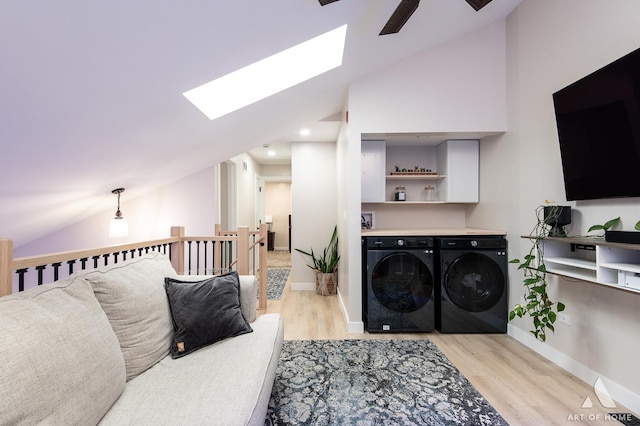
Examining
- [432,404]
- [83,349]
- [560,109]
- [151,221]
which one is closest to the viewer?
[83,349]

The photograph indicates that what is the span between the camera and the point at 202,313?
1515 millimetres

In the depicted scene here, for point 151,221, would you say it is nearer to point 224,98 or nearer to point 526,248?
point 224,98

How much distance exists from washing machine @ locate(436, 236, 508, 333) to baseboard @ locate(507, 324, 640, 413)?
20 cm

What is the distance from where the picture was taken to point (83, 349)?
36.9 inches

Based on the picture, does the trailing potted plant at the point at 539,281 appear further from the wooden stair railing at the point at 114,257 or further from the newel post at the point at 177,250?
the newel post at the point at 177,250

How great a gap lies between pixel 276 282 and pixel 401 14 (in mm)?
4077

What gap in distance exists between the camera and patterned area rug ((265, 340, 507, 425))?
154cm

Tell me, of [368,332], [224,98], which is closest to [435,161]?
[368,332]

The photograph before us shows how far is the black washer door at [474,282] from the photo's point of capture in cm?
261

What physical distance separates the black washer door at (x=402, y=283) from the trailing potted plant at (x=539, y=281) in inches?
27.9

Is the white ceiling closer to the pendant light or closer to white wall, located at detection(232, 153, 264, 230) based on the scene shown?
the pendant light

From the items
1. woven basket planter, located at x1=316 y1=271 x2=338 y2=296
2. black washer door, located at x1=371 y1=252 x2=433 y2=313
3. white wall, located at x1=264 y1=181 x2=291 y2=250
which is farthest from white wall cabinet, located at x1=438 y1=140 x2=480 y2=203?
white wall, located at x1=264 y1=181 x2=291 y2=250

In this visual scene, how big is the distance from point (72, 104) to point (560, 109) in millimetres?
2935

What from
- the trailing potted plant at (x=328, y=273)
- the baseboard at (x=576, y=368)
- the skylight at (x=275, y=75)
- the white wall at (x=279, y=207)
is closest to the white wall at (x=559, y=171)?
the baseboard at (x=576, y=368)
